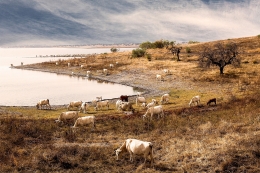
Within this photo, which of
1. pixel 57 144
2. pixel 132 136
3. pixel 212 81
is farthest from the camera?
pixel 212 81

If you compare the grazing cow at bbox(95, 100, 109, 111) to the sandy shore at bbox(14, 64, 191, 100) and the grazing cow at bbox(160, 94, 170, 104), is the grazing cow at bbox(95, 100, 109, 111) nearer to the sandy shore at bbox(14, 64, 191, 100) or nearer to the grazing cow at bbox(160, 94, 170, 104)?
the grazing cow at bbox(160, 94, 170, 104)

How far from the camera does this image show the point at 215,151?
17.5 m

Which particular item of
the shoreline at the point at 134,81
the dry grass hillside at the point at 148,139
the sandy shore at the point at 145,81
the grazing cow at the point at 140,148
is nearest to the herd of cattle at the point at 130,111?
the grazing cow at the point at 140,148

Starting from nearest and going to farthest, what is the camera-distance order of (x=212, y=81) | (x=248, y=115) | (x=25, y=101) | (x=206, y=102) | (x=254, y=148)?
(x=254, y=148)
(x=248, y=115)
(x=206, y=102)
(x=25, y=101)
(x=212, y=81)

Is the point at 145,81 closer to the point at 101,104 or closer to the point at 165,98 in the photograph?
the point at 165,98

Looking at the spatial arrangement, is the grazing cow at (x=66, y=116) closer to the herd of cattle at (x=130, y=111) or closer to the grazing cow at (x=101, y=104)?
the herd of cattle at (x=130, y=111)

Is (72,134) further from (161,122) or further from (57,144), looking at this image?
(161,122)

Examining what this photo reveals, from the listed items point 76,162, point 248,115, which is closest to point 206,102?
point 248,115

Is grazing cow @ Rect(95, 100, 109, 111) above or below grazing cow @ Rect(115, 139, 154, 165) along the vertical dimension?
below

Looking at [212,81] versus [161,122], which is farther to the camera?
[212,81]

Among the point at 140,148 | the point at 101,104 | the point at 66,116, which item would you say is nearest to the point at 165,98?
the point at 101,104

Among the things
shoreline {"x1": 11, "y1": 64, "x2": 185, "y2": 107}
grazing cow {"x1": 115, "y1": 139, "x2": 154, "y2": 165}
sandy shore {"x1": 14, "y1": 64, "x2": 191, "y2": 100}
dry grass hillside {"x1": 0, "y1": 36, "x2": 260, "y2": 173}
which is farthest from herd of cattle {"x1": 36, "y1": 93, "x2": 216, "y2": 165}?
sandy shore {"x1": 14, "y1": 64, "x2": 191, "y2": 100}

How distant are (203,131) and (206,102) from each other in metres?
14.8

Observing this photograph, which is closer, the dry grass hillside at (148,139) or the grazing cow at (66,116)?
the dry grass hillside at (148,139)
